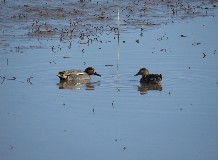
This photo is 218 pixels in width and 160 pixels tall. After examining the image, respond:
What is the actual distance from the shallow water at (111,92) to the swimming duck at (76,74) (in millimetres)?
226

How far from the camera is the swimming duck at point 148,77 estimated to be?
44.1ft

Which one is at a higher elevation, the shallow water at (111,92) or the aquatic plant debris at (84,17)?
the aquatic plant debris at (84,17)

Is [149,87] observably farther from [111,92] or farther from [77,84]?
[77,84]

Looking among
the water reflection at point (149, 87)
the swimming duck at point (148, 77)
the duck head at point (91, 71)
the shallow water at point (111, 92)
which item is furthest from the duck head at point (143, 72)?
the duck head at point (91, 71)

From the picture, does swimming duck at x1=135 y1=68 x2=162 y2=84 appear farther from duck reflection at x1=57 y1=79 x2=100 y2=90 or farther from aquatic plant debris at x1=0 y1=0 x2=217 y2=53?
aquatic plant debris at x1=0 y1=0 x2=217 y2=53

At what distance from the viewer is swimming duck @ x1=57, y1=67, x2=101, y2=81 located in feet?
45.0

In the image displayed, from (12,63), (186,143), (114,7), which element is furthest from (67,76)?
(114,7)

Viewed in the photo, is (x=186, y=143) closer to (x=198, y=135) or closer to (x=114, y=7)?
(x=198, y=135)

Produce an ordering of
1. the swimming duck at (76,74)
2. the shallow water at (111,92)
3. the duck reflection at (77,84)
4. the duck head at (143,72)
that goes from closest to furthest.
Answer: the shallow water at (111,92)
the duck reflection at (77,84)
the swimming duck at (76,74)
the duck head at (143,72)

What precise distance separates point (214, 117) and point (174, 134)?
4.08 feet

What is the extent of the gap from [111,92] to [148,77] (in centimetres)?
127

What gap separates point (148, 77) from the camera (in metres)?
13.7

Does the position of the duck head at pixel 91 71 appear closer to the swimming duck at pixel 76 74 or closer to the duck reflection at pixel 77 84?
the swimming duck at pixel 76 74

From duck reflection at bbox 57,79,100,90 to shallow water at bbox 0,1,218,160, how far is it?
0.04m
